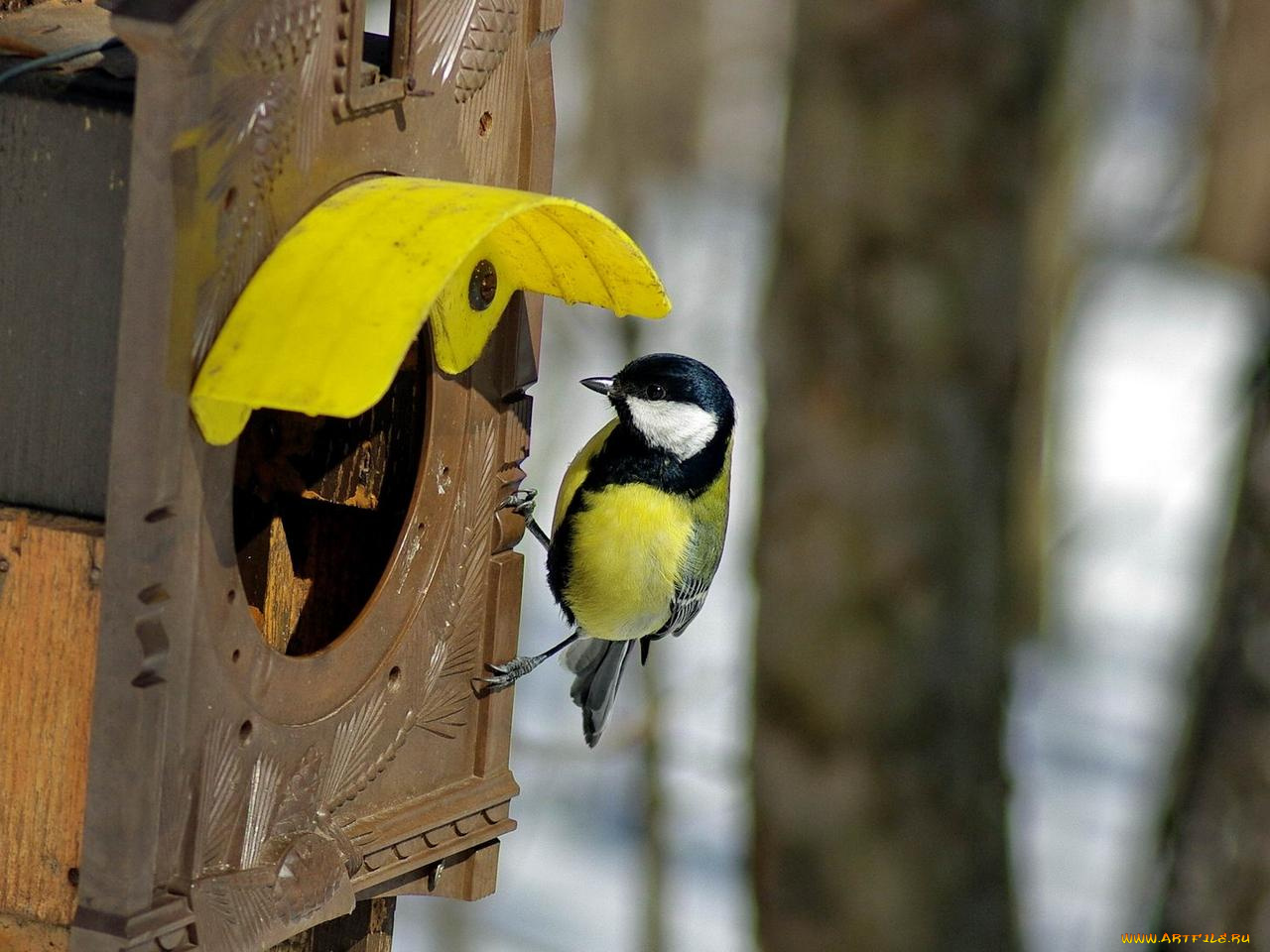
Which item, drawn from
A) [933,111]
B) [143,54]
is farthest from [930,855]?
[143,54]

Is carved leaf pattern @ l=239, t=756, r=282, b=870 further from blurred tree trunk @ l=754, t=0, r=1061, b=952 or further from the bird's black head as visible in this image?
blurred tree trunk @ l=754, t=0, r=1061, b=952

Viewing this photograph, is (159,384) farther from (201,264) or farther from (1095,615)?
(1095,615)

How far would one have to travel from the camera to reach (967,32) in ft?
9.88

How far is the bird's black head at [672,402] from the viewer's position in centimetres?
312

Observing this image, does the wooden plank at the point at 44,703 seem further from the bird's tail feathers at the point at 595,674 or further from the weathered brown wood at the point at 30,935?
the bird's tail feathers at the point at 595,674

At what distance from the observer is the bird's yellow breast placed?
320cm

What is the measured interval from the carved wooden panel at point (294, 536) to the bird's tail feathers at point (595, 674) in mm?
741

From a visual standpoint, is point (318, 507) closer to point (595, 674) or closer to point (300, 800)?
point (300, 800)

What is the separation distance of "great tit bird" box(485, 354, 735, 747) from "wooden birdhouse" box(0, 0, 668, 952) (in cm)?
71

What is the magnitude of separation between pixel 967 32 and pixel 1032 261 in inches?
21.1

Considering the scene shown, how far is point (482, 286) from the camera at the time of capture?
2.39 m

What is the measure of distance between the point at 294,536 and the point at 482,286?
23.0 inches

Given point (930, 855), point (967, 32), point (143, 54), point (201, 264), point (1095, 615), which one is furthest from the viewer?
point (1095, 615)

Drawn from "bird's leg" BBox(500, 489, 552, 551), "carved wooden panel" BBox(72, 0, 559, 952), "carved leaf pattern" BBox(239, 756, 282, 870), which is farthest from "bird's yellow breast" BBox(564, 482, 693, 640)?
"carved leaf pattern" BBox(239, 756, 282, 870)
